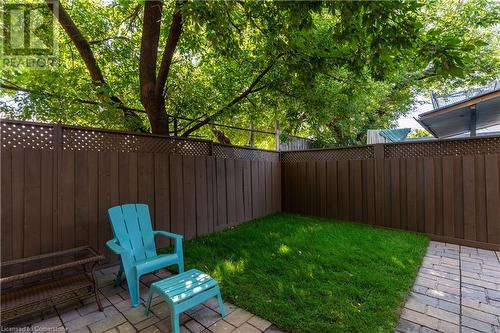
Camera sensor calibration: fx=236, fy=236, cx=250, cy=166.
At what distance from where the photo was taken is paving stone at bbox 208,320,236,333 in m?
1.82

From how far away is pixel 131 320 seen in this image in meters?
1.95

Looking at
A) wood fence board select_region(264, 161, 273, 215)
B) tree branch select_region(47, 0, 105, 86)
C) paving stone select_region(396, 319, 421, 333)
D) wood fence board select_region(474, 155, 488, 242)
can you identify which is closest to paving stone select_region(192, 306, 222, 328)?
paving stone select_region(396, 319, 421, 333)

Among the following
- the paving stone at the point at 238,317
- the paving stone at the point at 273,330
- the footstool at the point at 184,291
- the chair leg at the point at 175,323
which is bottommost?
the paving stone at the point at 273,330

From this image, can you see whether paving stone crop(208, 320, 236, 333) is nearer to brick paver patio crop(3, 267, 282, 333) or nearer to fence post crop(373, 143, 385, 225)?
brick paver patio crop(3, 267, 282, 333)

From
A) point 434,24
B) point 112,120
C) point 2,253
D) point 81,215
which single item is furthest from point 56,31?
point 434,24

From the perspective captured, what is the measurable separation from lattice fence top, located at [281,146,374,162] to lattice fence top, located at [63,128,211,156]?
2.55 meters

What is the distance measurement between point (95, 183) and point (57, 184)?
37 centimetres

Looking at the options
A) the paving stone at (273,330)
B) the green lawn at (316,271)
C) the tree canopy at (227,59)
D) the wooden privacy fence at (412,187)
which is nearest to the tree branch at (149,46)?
the tree canopy at (227,59)

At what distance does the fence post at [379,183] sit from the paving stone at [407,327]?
304cm

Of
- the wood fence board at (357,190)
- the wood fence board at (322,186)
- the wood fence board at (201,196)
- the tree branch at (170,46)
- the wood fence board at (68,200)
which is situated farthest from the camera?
the wood fence board at (322,186)

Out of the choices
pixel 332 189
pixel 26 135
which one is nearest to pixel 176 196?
pixel 26 135

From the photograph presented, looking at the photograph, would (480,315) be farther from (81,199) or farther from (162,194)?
(81,199)

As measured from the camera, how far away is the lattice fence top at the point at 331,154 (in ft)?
16.1

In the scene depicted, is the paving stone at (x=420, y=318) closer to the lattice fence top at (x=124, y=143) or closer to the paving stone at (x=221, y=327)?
the paving stone at (x=221, y=327)
